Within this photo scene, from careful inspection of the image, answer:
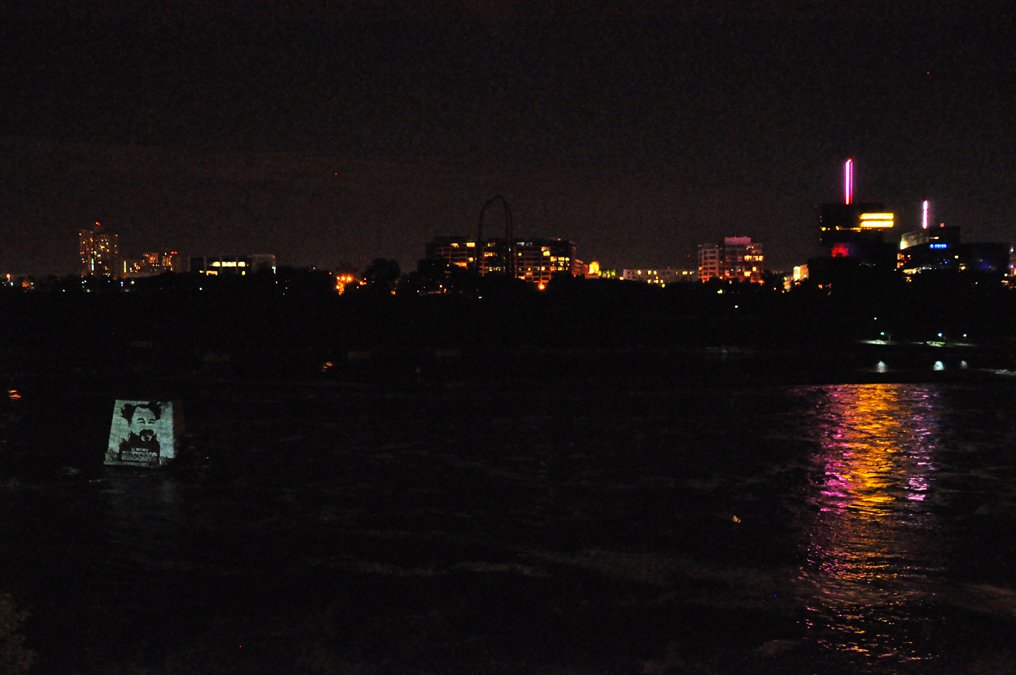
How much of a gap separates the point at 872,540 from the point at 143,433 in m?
8.81

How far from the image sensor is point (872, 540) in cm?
804

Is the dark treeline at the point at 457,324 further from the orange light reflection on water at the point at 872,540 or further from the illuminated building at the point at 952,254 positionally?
the illuminated building at the point at 952,254

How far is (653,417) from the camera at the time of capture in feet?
53.9

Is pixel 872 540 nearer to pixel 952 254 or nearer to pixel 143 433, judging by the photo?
pixel 143 433

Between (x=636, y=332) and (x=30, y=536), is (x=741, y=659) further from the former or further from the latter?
(x=636, y=332)

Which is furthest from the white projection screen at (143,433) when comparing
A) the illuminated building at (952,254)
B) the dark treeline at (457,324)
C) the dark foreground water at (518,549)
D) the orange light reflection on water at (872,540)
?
the illuminated building at (952,254)

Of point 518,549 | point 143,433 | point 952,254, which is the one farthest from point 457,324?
point 952,254

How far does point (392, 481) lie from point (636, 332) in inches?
1777

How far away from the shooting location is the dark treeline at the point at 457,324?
35500 mm

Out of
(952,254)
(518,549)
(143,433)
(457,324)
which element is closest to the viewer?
(518,549)

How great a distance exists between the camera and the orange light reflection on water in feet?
19.2

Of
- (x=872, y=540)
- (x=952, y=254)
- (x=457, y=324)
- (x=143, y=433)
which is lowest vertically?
(x=872, y=540)

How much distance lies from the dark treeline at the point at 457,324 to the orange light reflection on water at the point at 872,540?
18627 mm

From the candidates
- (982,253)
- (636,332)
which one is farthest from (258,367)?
(982,253)
